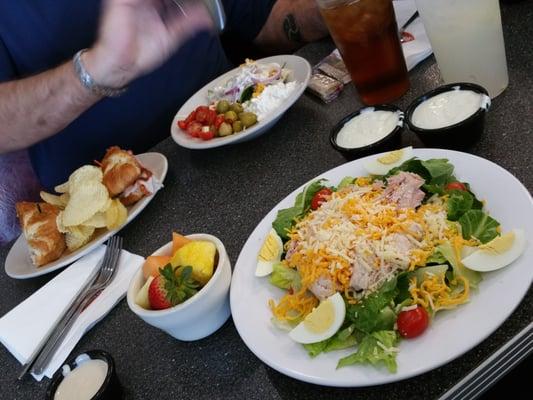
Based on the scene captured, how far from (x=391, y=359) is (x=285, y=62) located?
115cm

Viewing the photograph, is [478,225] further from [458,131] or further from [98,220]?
[98,220]

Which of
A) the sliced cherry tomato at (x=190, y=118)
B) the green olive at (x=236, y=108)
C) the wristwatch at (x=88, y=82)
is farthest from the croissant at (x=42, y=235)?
the green olive at (x=236, y=108)

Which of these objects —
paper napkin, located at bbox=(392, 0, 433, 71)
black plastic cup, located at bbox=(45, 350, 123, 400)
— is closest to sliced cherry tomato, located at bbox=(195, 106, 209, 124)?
paper napkin, located at bbox=(392, 0, 433, 71)

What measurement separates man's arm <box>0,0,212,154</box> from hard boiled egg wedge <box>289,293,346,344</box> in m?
0.71

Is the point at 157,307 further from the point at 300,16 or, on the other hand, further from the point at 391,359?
the point at 300,16

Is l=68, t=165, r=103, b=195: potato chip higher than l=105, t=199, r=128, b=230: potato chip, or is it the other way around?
l=68, t=165, r=103, b=195: potato chip

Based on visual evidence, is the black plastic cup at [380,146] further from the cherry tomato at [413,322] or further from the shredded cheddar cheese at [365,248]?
the cherry tomato at [413,322]

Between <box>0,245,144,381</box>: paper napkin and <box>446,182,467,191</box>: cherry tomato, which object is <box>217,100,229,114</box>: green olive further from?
<box>446,182,467,191</box>: cherry tomato

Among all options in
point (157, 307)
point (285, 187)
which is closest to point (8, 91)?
point (285, 187)

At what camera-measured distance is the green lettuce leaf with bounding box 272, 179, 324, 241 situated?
1.07 meters

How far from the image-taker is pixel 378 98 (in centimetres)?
143

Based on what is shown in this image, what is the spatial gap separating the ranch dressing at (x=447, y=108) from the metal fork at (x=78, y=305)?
2.41 ft

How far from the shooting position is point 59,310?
123 centimetres

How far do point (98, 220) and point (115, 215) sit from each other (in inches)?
1.8
